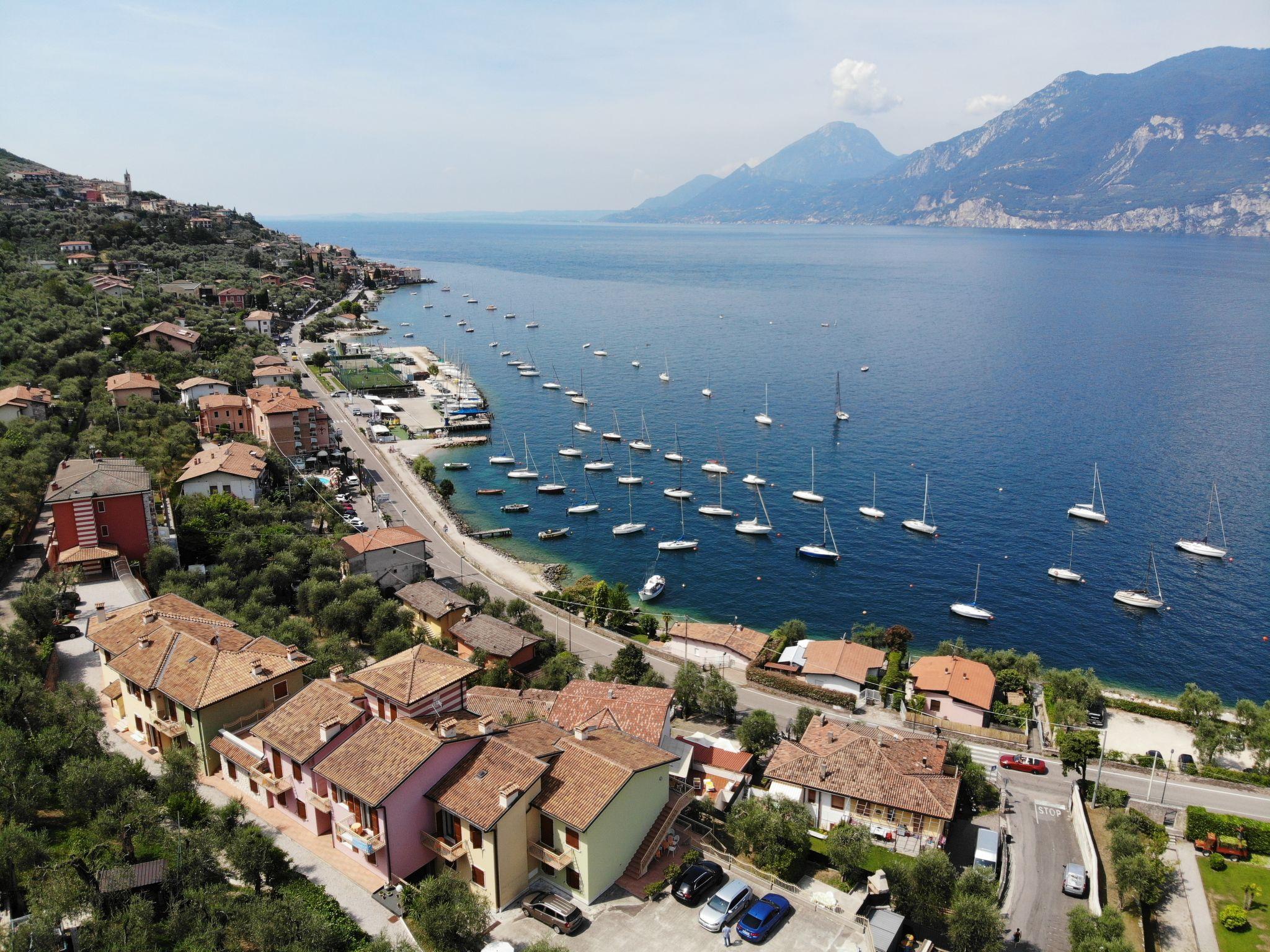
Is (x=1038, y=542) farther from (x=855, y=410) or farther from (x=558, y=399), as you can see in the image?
(x=558, y=399)

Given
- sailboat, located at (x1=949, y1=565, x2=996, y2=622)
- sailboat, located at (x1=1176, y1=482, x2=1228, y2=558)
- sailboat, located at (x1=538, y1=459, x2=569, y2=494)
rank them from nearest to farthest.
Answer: sailboat, located at (x1=949, y1=565, x2=996, y2=622) < sailboat, located at (x1=1176, y1=482, x2=1228, y2=558) < sailboat, located at (x1=538, y1=459, x2=569, y2=494)

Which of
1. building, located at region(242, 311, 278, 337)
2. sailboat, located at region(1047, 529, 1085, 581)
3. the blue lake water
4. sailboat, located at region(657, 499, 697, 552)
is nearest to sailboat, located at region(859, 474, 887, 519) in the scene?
the blue lake water

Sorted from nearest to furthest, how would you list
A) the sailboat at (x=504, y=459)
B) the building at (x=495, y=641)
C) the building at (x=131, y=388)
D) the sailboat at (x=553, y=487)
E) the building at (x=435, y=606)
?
1. the building at (x=495, y=641)
2. the building at (x=435, y=606)
3. the building at (x=131, y=388)
4. the sailboat at (x=553, y=487)
5. the sailboat at (x=504, y=459)

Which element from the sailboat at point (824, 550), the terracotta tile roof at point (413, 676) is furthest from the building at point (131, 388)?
the sailboat at point (824, 550)

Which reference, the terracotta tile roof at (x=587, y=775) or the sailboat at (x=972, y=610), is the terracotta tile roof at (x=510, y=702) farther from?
the sailboat at (x=972, y=610)

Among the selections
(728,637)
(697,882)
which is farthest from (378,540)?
(697,882)

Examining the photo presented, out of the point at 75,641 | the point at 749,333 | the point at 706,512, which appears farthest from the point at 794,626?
the point at 749,333

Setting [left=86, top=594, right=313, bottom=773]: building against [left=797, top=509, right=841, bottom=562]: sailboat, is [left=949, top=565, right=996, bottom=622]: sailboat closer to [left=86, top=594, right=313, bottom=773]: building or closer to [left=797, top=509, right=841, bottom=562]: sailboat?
[left=797, top=509, right=841, bottom=562]: sailboat
